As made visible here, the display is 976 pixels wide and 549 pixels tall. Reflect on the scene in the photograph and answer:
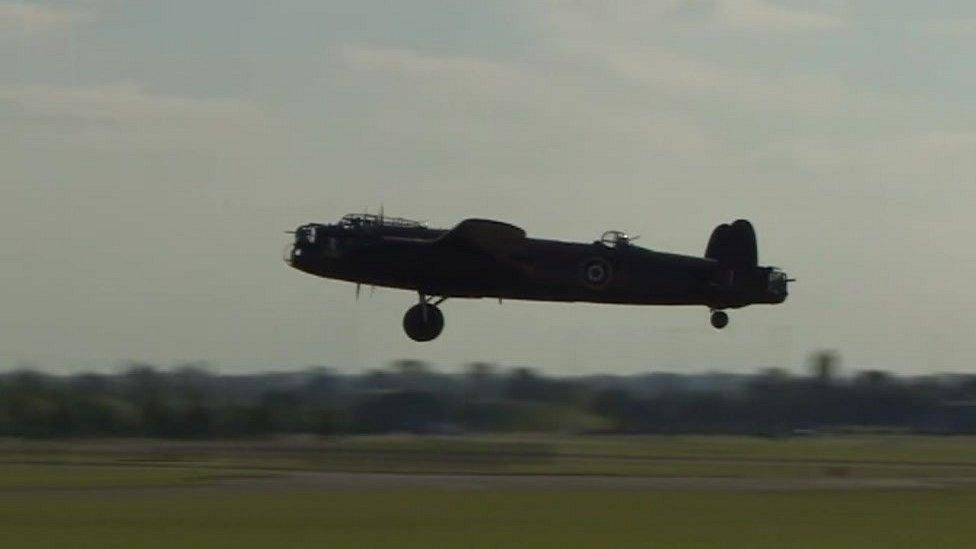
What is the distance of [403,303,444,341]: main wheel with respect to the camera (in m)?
45.8

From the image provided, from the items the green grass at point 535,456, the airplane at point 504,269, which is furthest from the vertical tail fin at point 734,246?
the green grass at point 535,456

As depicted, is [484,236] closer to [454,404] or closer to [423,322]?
[423,322]

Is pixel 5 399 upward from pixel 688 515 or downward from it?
→ upward

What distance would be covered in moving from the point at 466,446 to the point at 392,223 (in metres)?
63.3

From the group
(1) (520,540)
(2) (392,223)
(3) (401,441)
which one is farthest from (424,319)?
(3) (401,441)

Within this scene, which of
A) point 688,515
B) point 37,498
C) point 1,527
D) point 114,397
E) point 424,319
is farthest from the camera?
point 114,397

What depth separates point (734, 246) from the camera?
164 ft

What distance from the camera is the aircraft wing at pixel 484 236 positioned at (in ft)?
153

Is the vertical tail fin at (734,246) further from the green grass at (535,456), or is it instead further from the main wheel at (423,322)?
the green grass at (535,456)

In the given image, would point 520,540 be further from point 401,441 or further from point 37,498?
point 401,441

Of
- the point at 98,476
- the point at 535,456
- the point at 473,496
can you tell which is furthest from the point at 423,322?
the point at 535,456

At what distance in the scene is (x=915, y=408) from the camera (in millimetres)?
174500

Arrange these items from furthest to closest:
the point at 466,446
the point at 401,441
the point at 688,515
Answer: the point at 401,441 → the point at 466,446 → the point at 688,515

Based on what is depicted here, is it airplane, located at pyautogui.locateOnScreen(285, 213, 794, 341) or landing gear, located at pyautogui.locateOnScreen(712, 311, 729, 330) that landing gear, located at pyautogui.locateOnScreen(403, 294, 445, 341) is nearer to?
airplane, located at pyautogui.locateOnScreen(285, 213, 794, 341)
